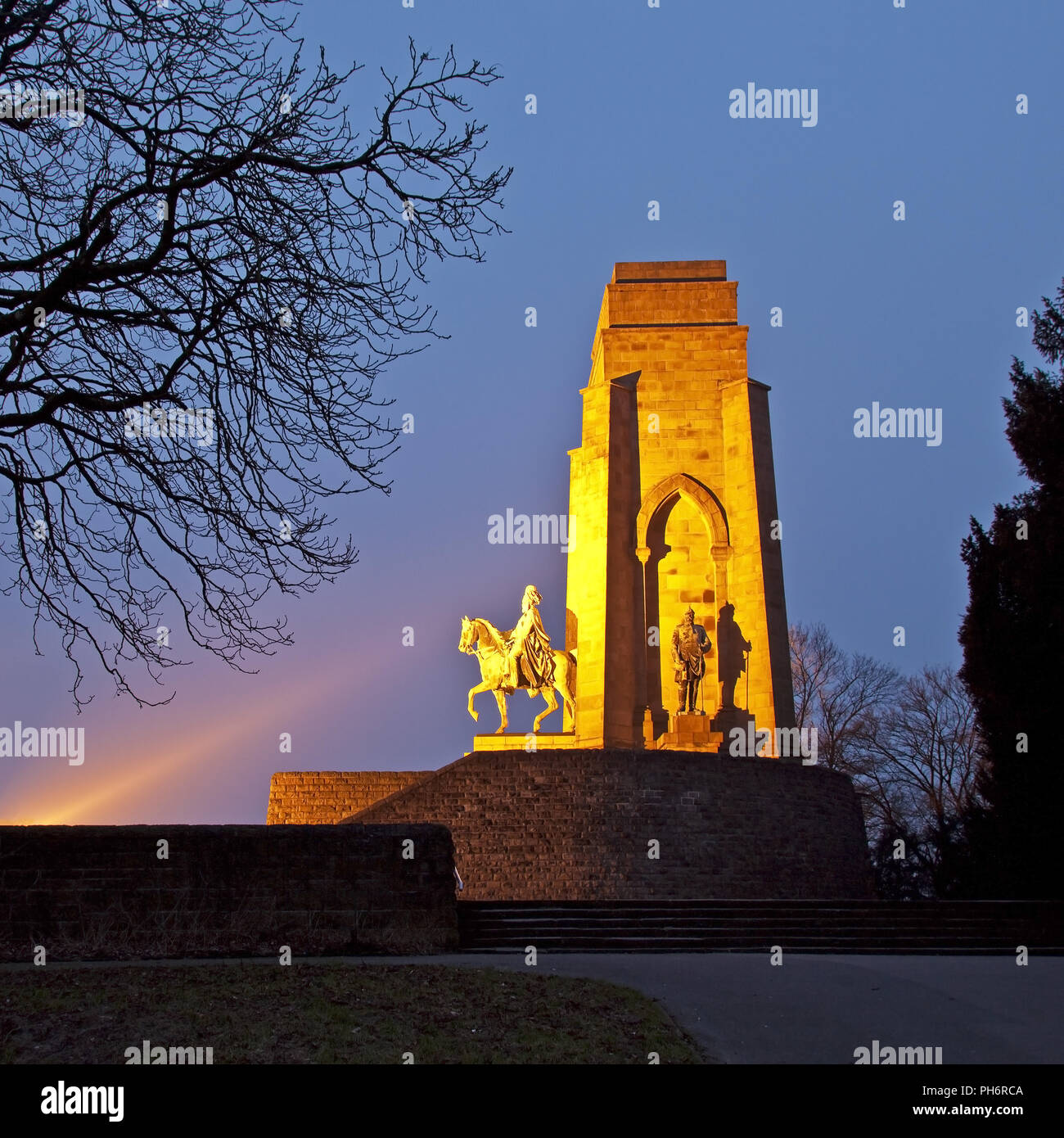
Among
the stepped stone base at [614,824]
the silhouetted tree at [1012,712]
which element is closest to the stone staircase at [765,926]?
the silhouetted tree at [1012,712]

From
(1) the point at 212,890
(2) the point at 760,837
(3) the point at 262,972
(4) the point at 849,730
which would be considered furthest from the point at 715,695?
(3) the point at 262,972

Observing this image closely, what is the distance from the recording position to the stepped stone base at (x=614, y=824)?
24.0 metres

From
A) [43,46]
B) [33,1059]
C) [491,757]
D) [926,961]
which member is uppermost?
[43,46]

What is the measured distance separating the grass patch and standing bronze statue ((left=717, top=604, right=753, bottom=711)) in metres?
21.3

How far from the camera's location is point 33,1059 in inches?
314

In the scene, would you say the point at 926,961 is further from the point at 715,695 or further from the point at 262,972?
the point at 715,695

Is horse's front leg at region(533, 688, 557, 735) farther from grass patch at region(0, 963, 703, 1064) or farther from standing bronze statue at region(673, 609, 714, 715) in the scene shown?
grass patch at region(0, 963, 703, 1064)

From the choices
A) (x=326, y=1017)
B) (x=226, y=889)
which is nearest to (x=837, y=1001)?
(x=326, y=1017)

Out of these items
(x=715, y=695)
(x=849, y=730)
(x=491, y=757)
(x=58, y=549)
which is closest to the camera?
(x=58, y=549)

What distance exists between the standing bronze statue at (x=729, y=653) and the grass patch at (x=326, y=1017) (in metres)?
21.3

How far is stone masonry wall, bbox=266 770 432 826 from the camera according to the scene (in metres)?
33.8

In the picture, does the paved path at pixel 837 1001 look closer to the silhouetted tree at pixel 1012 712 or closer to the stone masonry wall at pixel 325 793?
the silhouetted tree at pixel 1012 712

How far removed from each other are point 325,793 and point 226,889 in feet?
65.3
